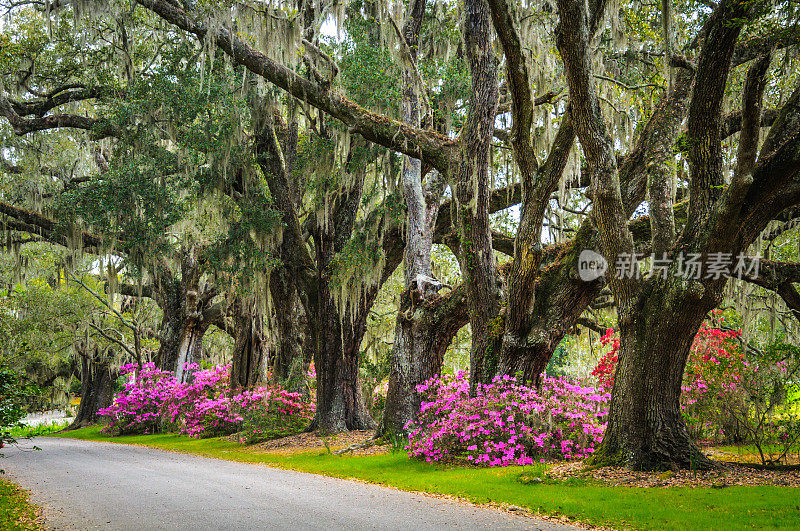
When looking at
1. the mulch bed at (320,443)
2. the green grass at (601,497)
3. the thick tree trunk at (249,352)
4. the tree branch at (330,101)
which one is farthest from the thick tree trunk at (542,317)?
the thick tree trunk at (249,352)

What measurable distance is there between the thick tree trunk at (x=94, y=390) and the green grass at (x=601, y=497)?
19.1 metres

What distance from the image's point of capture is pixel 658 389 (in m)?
7.12

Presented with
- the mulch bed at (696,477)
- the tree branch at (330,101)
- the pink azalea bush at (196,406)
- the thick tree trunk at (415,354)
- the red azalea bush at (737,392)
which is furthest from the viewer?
the pink azalea bush at (196,406)

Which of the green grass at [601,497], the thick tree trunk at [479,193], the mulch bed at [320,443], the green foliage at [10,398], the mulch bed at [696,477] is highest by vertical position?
the thick tree trunk at [479,193]

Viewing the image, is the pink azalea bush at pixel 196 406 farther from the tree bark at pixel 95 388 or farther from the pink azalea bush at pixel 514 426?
the pink azalea bush at pixel 514 426

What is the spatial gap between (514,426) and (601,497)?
279 centimetres

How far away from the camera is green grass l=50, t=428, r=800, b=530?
5000 millimetres

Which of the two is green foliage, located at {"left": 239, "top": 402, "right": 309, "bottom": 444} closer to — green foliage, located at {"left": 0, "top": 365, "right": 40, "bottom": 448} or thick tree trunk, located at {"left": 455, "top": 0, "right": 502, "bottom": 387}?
thick tree trunk, located at {"left": 455, "top": 0, "right": 502, "bottom": 387}

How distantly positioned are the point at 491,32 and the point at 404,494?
22.4 ft

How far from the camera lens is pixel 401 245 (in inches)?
537

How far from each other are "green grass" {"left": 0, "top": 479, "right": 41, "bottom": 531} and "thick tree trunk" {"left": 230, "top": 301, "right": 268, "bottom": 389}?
966cm

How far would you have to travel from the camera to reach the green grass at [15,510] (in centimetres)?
524

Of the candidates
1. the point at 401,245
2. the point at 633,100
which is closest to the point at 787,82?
the point at 633,100

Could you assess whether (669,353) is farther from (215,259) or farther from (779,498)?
(215,259)
